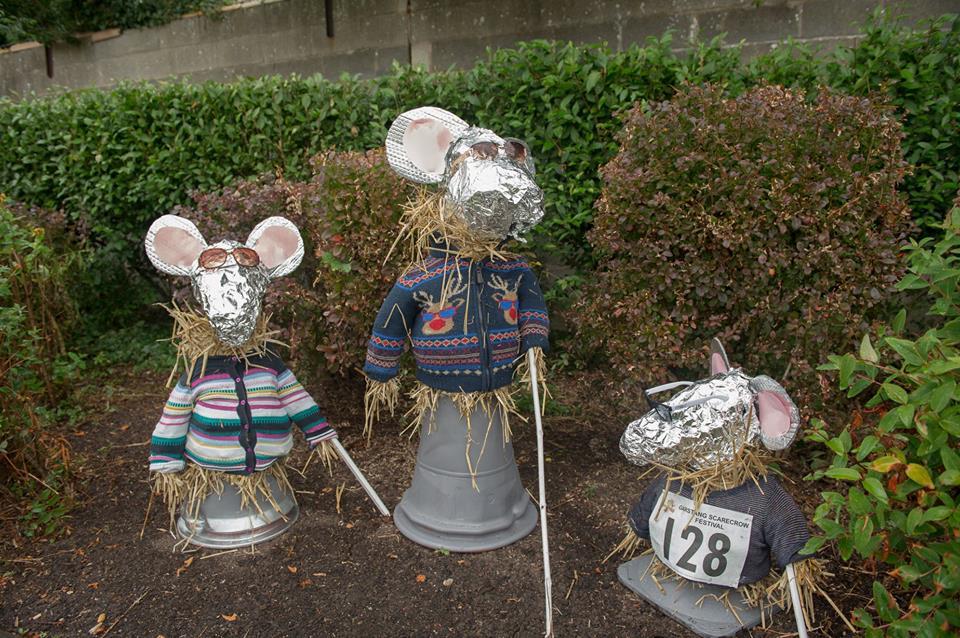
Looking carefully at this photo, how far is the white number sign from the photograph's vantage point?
2.49 m

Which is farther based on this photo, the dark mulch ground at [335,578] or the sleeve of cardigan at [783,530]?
the dark mulch ground at [335,578]

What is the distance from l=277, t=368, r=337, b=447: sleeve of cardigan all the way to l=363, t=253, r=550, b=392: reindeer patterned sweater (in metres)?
0.43

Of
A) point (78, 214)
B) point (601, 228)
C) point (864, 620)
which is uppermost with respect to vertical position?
point (601, 228)

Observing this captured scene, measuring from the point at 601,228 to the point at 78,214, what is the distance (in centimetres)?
492

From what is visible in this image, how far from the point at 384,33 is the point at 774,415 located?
6012 millimetres

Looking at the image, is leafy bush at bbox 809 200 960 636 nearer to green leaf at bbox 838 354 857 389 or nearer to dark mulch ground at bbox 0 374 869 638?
green leaf at bbox 838 354 857 389

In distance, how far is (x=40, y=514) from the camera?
10.8 ft

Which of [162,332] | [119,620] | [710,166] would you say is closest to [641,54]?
[710,166]

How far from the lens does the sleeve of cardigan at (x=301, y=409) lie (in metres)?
3.15

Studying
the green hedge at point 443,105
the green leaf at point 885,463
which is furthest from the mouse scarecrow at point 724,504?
the green hedge at point 443,105

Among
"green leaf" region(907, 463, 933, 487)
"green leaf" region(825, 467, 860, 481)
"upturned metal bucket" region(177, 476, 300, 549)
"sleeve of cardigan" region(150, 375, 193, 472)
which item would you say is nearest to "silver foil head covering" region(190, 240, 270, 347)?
"sleeve of cardigan" region(150, 375, 193, 472)

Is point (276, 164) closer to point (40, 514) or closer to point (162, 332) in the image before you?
point (162, 332)

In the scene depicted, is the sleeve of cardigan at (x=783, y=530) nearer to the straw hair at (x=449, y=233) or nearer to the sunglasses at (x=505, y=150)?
the straw hair at (x=449, y=233)

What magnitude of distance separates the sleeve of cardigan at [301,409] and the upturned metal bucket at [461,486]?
49cm
